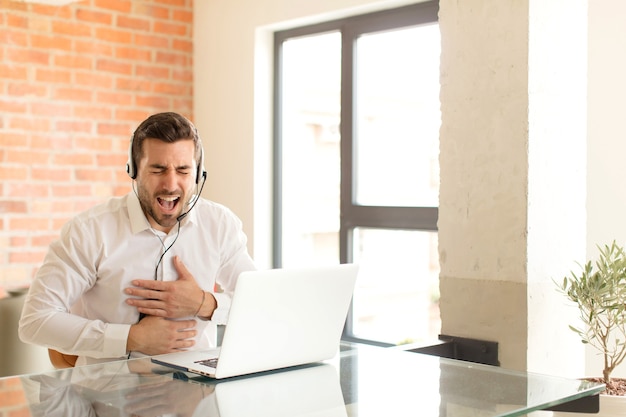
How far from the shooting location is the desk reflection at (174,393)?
1445mm

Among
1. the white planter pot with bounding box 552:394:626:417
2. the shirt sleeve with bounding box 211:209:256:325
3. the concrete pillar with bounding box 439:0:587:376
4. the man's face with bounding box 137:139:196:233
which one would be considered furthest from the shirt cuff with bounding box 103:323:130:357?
the white planter pot with bounding box 552:394:626:417

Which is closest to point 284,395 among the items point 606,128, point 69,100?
point 606,128

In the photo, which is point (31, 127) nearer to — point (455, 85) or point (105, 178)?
point (105, 178)

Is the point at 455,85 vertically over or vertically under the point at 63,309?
over

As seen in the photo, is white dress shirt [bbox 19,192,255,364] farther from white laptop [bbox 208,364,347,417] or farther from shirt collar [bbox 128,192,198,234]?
white laptop [bbox 208,364,347,417]

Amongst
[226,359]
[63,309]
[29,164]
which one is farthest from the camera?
[29,164]

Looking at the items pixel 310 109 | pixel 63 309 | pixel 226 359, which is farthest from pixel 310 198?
pixel 226 359

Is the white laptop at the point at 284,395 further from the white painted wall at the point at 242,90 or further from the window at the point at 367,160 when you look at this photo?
the white painted wall at the point at 242,90

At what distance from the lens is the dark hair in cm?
246

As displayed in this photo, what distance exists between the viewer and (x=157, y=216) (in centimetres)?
251

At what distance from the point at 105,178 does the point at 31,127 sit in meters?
0.48

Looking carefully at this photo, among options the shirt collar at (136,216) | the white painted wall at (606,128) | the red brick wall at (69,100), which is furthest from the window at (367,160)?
the shirt collar at (136,216)

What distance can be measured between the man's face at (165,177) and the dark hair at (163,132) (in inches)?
0.6

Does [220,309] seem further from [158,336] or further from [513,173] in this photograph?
[513,173]
